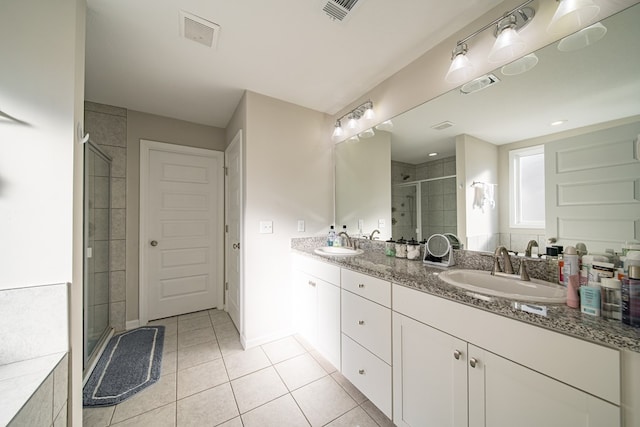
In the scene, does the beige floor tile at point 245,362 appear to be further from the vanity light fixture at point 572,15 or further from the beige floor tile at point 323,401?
the vanity light fixture at point 572,15

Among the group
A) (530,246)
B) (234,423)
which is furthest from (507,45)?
(234,423)

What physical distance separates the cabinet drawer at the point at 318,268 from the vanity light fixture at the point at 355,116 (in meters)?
1.36

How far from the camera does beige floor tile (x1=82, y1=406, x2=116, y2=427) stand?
1319mm

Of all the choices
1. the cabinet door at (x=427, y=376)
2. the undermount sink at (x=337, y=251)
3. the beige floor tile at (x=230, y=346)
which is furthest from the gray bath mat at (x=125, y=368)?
the cabinet door at (x=427, y=376)

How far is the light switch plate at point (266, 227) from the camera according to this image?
2.14 meters

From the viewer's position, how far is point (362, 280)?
1443 mm

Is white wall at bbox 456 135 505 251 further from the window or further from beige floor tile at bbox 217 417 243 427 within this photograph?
beige floor tile at bbox 217 417 243 427

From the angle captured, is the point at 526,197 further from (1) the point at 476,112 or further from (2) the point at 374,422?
(2) the point at 374,422

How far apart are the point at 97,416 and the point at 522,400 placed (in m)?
2.24

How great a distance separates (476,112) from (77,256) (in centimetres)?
239

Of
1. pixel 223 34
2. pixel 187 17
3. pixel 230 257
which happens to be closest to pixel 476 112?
pixel 223 34

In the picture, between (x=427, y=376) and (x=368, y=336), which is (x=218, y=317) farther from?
(x=427, y=376)

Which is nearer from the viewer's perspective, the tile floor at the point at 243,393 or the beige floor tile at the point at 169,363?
the tile floor at the point at 243,393

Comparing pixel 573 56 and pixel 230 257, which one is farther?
pixel 230 257
